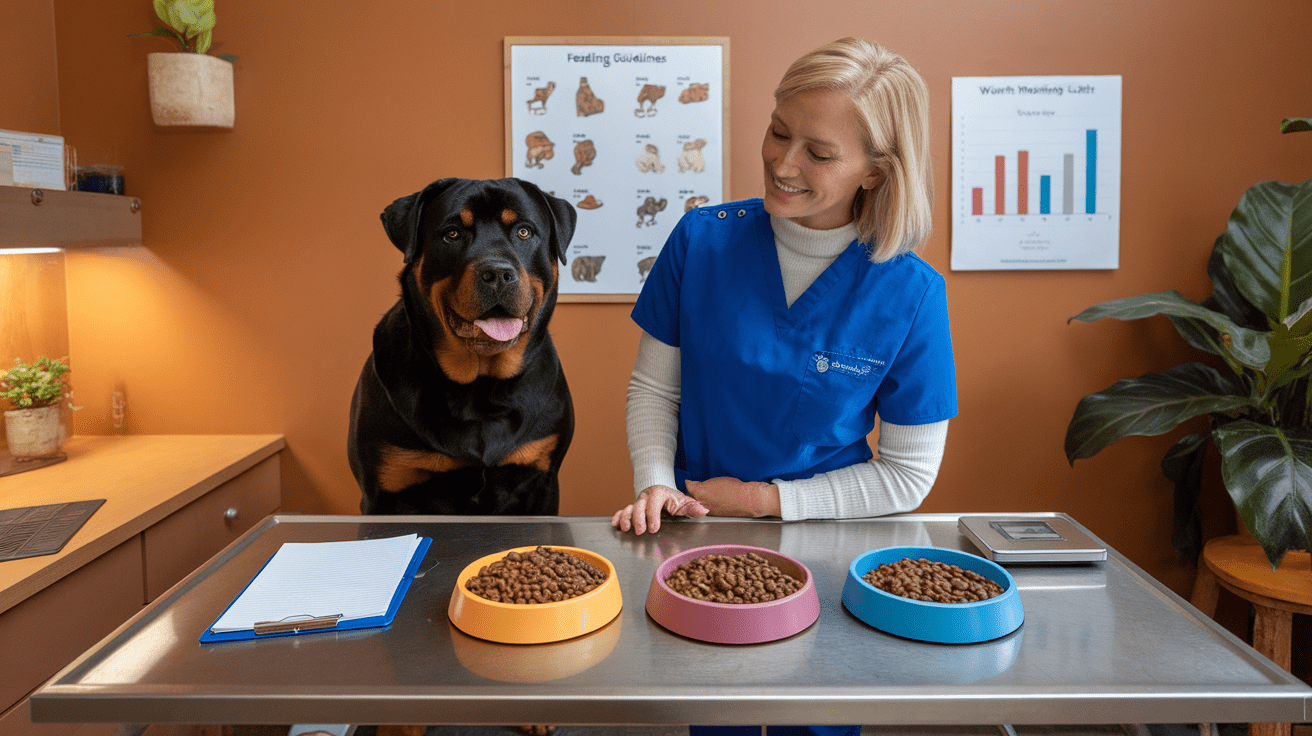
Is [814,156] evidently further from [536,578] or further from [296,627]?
[296,627]

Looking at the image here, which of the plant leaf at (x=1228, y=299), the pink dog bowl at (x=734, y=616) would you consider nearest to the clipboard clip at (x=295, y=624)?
the pink dog bowl at (x=734, y=616)

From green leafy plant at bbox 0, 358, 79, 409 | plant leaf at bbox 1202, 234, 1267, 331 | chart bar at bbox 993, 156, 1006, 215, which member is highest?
chart bar at bbox 993, 156, 1006, 215

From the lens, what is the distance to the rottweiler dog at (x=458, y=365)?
5.22 feet

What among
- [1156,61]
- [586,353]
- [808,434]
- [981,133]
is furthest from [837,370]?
[1156,61]

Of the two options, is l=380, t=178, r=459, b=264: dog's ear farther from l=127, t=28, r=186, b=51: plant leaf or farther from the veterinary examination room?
l=127, t=28, r=186, b=51: plant leaf

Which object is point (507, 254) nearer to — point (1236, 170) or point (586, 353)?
point (586, 353)

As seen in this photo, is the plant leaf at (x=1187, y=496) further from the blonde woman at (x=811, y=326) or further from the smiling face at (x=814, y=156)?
the smiling face at (x=814, y=156)

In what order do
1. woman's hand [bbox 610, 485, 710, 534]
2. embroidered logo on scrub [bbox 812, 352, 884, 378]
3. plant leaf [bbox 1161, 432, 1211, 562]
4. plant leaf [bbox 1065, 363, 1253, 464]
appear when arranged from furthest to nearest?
1. plant leaf [bbox 1161, 432, 1211, 562]
2. plant leaf [bbox 1065, 363, 1253, 464]
3. embroidered logo on scrub [bbox 812, 352, 884, 378]
4. woman's hand [bbox 610, 485, 710, 534]

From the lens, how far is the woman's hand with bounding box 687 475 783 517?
1299mm

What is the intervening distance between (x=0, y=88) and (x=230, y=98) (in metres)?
0.56

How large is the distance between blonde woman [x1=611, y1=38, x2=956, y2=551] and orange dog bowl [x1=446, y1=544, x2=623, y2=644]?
33cm

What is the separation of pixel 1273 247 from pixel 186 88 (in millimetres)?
2919

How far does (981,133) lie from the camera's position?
2.44 metres

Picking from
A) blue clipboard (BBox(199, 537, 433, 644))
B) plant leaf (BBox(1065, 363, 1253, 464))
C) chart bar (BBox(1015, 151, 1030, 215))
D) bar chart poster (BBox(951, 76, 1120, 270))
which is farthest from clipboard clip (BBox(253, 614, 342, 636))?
chart bar (BBox(1015, 151, 1030, 215))
